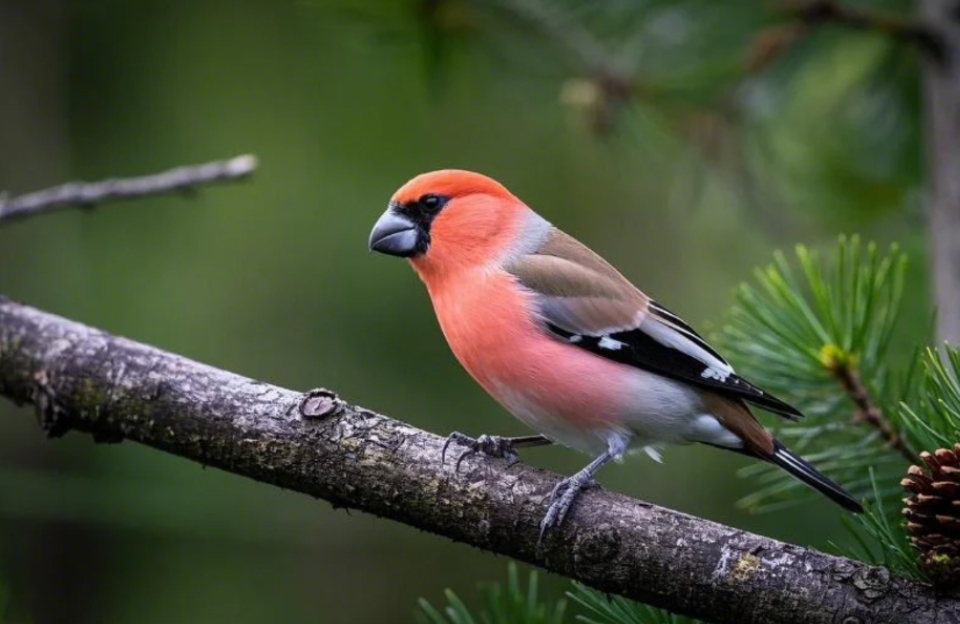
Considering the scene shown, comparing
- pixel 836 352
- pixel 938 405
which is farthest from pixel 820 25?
pixel 938 405

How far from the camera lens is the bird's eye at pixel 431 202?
407 centimetres

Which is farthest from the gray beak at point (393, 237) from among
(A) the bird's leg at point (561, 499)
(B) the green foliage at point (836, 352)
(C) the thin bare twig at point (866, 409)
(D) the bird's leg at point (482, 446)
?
(C) the thin bare twig at point (866, 409)

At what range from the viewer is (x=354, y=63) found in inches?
285

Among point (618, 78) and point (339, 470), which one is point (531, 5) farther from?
point (339, 470)

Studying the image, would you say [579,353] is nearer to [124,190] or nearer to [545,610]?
[545,610]

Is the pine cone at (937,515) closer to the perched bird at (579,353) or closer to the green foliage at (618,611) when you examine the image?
the green foliage at (618,611)

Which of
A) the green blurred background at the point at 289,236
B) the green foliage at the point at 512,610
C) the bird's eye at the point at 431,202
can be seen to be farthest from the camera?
the green blurred background at the point at 289,236

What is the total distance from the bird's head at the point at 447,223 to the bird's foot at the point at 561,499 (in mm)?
1339

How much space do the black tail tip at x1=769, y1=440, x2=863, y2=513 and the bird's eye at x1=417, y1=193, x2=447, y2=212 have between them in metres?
1.50

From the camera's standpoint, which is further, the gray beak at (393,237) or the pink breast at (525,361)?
the gray beak at (393,237)

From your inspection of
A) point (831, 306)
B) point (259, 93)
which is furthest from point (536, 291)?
point (259, 93)

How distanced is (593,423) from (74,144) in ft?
16.8

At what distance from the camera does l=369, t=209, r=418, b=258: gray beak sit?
13.0 feet

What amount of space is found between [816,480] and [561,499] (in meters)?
0.75
